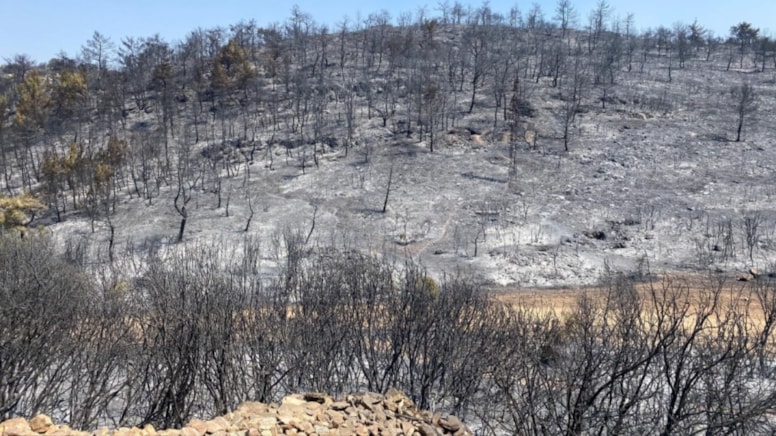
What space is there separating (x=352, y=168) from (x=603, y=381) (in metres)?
45.0

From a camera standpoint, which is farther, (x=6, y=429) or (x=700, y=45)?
(x=700, y=45)

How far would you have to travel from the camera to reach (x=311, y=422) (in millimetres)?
10242

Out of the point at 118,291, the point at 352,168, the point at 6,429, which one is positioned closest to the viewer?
the point at 6,429

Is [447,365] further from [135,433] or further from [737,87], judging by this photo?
[737,87]

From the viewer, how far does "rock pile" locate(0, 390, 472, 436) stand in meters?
9.30

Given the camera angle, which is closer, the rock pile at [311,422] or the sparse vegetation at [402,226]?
the rock pile at [311,422]

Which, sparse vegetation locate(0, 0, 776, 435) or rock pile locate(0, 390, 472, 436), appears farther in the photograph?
sparse vegetation locate(0, 0, 776, 435)

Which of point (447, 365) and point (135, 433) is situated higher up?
point (135, 433)

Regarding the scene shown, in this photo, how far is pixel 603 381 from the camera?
15305 mm

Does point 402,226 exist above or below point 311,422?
below

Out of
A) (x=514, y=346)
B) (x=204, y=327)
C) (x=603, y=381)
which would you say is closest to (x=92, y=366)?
(x=204, y=327)

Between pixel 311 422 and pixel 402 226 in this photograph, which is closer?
pixel 311 422

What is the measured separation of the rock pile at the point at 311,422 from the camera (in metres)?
9.30

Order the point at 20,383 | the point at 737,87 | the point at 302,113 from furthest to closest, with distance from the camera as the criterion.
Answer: the point at 737,87 → the point at 302,113 → the point at 20,383
